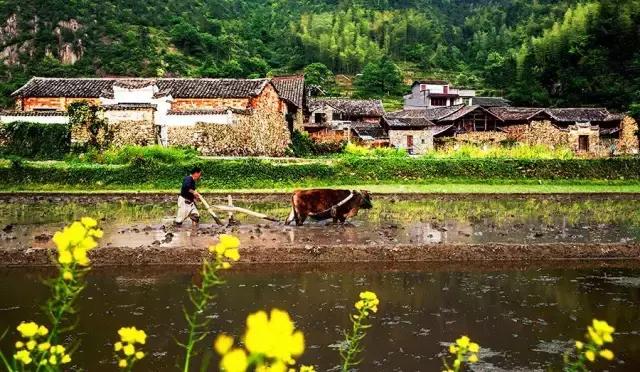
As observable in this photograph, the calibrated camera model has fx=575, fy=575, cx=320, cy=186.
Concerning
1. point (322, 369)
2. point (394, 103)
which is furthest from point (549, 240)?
point (394, 103)

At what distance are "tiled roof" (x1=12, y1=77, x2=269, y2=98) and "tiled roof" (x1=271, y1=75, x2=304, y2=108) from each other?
21.4 ft

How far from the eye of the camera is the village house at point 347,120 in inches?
1970

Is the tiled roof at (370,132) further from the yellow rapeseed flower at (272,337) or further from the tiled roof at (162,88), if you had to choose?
the yellow rapeseed flower at (272,337)

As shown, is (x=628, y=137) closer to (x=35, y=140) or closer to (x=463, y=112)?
(x=463, y=112)

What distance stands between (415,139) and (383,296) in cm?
4208

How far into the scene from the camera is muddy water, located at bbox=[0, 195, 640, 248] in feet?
42.6

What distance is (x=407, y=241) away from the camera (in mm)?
12758

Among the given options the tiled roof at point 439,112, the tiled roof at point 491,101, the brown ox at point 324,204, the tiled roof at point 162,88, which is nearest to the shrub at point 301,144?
the tiled roof at point 162,88

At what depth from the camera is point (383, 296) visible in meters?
8.47

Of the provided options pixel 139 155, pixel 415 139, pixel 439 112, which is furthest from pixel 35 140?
pixel 439 112

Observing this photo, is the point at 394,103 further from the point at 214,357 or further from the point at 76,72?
the point at 214,357

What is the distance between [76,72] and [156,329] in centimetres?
6696

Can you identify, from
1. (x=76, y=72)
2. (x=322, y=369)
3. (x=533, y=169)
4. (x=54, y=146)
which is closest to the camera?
(x=322, y=369)

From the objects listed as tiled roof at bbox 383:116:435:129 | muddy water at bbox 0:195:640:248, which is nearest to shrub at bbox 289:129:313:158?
tiled roof at bbox 383:116:435:129
